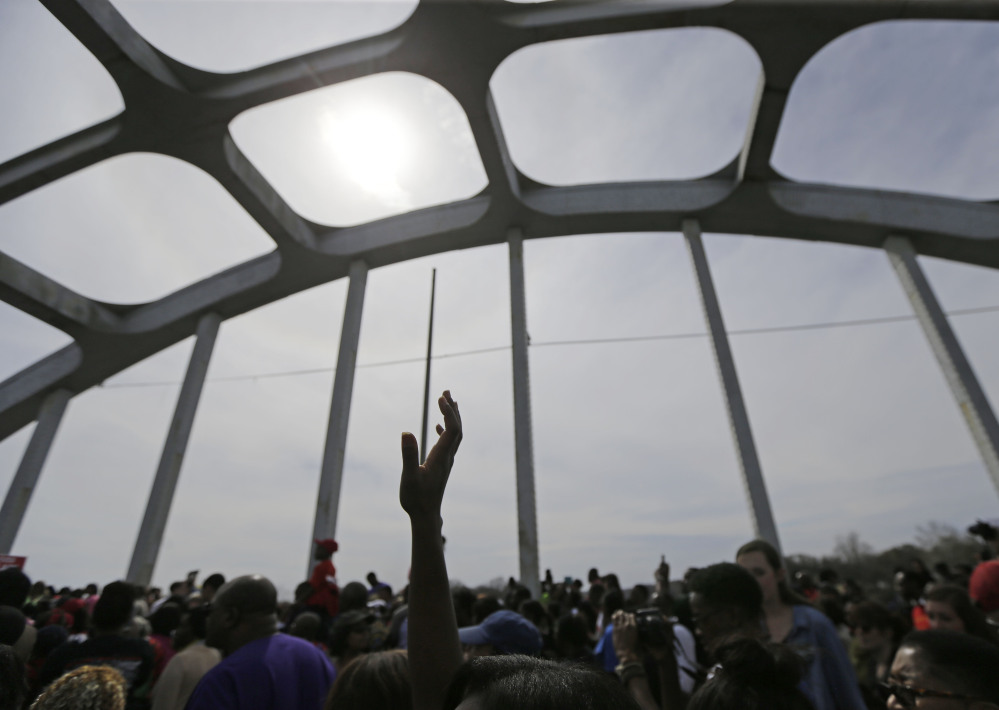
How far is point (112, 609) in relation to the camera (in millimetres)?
2865

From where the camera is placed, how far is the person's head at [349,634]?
10.8 ft

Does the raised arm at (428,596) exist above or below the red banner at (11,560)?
below

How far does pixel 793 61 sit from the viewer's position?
8.59 meters

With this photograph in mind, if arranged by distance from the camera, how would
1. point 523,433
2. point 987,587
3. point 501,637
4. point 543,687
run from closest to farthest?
point 543,687 → point 501,637 → point 987,587 → point 523,433

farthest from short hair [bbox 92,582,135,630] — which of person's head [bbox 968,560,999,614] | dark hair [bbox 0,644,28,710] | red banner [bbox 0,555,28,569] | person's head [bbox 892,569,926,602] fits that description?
person's head [bbox 892,569,926,602]

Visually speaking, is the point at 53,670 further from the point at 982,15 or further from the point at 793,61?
the point at 982,15

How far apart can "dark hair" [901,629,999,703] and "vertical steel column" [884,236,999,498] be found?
30.8 ft

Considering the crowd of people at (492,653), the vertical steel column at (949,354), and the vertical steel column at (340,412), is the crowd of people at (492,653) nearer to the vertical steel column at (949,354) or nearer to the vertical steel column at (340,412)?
the vertical steel column at (340,412)

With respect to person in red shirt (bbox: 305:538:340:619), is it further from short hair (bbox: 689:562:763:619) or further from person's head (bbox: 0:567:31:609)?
short hair (bbox: 689:562:763:619)

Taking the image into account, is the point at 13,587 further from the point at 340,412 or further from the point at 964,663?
the point at 340,412

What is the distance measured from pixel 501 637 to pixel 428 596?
1.64 m

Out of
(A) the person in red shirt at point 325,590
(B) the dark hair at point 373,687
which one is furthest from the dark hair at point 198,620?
(B) the dark hair at point 373,687

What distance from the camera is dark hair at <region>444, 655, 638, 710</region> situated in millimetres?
620

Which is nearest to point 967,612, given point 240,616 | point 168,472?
point 240,616
